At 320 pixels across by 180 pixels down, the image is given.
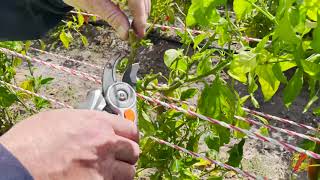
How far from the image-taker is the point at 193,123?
1636 millimetres

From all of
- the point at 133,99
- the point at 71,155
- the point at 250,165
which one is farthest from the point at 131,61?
the point at 250,165

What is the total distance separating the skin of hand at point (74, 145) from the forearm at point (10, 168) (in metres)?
0.01

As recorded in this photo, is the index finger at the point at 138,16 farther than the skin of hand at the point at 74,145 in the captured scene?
Yes

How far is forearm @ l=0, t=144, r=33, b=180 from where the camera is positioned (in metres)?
0.68

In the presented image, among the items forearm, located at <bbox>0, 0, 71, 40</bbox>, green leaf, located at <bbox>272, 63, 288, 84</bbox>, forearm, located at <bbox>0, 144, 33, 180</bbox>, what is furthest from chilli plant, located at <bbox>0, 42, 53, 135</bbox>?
forearm, located at <bbox>0, 144, 33, 180</bbox>

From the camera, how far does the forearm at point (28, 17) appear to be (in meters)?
1.20

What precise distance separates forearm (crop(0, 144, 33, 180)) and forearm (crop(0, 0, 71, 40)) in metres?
0.55

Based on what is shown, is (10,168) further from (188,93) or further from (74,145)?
(188,93)

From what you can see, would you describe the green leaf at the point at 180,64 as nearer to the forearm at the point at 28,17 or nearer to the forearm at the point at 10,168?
the forearm at the point at 28,17

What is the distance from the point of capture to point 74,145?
2.49 ft

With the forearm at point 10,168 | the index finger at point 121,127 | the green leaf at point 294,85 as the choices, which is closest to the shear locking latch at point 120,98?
the index finger at point 121,127

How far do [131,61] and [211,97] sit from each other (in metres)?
0.27

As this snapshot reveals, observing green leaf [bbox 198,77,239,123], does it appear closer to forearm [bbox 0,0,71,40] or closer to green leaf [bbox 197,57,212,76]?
green leaf [bbox 197,57,212,76]

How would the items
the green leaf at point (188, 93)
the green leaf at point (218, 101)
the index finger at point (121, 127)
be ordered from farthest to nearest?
the green leaf at point (188, 93), the green leaf at point (218, 101), the index finger at point (121, 127)
